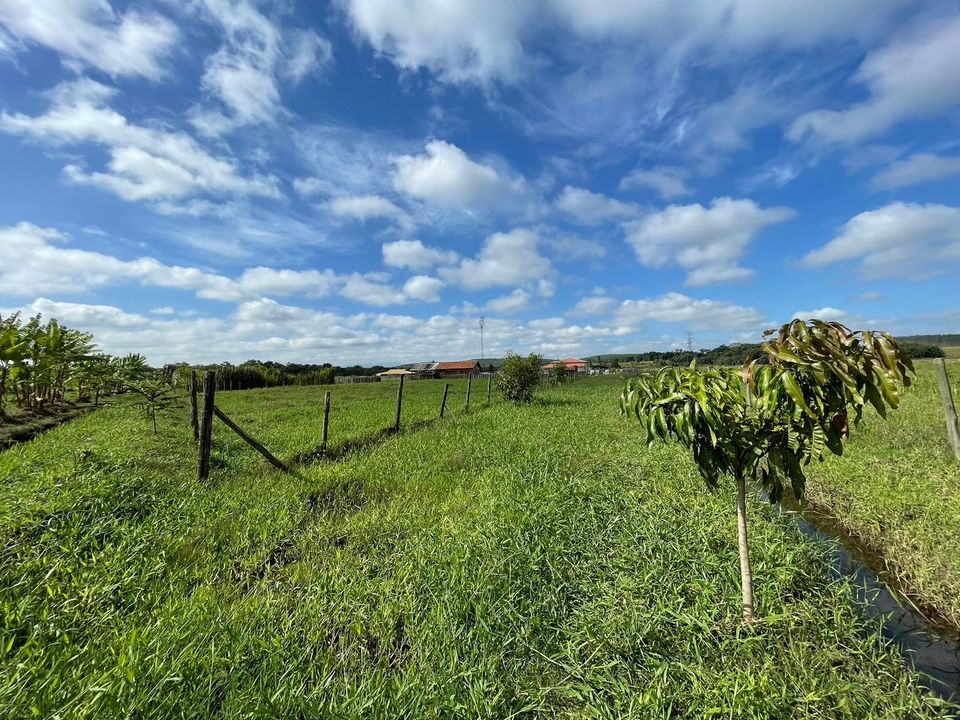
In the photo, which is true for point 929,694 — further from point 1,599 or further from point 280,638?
point 1,599

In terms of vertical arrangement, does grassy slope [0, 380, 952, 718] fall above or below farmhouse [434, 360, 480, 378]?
below

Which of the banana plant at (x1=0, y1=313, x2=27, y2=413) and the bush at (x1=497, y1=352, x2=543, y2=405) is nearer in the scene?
the banana plant at (x1=0, y1=313, x2=27, y2=413)

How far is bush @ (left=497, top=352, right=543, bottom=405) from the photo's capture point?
67.8 ft

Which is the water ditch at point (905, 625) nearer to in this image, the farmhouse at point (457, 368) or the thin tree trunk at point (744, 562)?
the thin tree trunk at point (744, 562)

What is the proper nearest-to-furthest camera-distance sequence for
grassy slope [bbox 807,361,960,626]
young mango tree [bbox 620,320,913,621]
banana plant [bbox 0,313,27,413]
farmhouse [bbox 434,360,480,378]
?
young mango tree [bbox 620,320,913,621]
grassy slope [bbox 807,361,960,626]
banana plant [bbox 0,313,27,413]
farmhouse [bbox 434,360,480,378]

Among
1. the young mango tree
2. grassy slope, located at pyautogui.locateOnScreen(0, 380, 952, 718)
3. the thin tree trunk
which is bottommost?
grassy slope, located at pyautogui.locateOnScreen(0, 380, 952, 718)

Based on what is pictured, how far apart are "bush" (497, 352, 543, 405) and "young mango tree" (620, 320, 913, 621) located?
671 inches

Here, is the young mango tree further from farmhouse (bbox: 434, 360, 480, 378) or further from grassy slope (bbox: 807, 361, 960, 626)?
farmhouse (bbox: 434, 360, 480, 378)

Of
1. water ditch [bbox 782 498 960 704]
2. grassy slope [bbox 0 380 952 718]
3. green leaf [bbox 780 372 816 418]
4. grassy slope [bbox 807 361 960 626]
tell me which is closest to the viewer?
green leaf [bbox 780 372 816 418]

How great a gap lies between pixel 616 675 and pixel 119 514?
612cm

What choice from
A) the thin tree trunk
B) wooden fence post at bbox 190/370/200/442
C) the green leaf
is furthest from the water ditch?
wooden fence post at bbox 190/370/200/442

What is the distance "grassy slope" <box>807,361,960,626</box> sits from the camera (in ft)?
14.6

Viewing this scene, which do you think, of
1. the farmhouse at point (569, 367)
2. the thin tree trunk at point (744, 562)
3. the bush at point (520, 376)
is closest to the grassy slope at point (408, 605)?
the thin tree trunk at point (744, 562)

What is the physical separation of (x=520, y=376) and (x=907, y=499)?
603 inches
